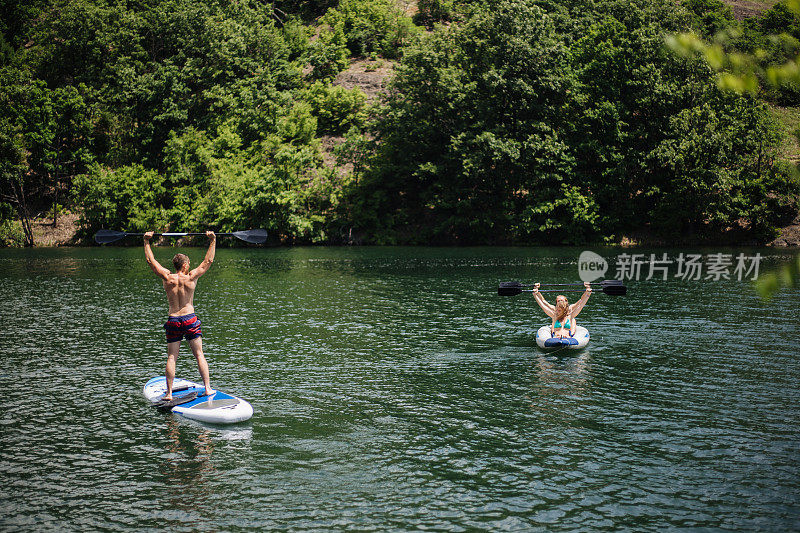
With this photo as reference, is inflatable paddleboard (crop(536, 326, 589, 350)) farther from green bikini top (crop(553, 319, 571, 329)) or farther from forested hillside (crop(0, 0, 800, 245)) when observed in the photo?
forested hillside (crop(0, 0, 800, 245))

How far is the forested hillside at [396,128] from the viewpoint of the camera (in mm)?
63625

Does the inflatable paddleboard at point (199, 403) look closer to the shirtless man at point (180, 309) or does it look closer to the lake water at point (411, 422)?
the lake water at point (411, 422)

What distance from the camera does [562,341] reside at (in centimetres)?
2147

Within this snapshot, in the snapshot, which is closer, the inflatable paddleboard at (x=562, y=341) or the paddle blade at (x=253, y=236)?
the paddle blade at (x=253, y=236)

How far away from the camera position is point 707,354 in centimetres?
2139

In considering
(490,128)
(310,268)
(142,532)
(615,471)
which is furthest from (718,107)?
(142,532)

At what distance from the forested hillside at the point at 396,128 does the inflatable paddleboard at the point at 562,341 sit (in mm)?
40275

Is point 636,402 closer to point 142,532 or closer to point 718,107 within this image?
point 142,532

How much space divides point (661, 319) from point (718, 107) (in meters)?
44.5

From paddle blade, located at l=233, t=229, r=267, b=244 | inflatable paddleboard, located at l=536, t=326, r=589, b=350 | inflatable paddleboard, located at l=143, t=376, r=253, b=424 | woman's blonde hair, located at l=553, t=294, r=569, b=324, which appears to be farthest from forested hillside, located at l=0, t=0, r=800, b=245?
inflatable paddleboard, located at l=143, t=376, r=253, b=424

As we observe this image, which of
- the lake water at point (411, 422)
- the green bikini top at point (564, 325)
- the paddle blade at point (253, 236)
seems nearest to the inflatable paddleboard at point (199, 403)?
the lake water at point (411, 422)

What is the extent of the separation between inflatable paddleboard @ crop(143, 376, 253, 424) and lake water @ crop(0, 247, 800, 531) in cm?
29

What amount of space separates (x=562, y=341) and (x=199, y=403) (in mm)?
11243

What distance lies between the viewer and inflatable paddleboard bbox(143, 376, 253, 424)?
14867mm
